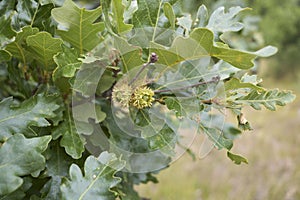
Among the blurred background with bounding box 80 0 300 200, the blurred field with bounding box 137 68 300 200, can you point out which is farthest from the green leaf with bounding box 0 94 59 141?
the blurred field with bounding box 137 68 300 200

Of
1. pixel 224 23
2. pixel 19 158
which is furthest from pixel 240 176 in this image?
pixel 19 158

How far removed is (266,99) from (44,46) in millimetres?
358

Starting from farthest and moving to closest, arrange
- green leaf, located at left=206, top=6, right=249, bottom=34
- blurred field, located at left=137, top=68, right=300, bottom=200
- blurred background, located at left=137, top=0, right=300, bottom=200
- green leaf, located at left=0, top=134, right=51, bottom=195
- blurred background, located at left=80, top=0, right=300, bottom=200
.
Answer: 1. blurred field, located at left=137, top=68, right=300, bottom=200
2. blurred background, located at left=137, top=0, right=300, bottom=200
3. blurred background, located at left=80, top=0, right=300, bottom=200
4. green leaf, located at left=206, top=6, right=249, bottom=34
5. green leaf, located at left=0, top=134, right=51, bottom=195

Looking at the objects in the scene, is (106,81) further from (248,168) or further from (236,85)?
(248,168)

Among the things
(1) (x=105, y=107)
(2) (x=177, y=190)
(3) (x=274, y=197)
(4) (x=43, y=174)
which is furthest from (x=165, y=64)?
(3) (x=274, y=197)

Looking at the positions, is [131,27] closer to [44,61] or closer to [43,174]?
[44,61]

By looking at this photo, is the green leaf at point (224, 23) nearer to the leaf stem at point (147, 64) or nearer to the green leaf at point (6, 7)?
the leaf stem at point (147, 64)

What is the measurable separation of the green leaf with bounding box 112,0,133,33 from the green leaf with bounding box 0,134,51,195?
0.66ft

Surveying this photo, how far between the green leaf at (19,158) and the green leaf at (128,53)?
17 centimetres

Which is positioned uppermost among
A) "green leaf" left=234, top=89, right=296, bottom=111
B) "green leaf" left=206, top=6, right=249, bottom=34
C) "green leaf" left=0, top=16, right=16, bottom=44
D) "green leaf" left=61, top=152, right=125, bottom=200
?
"green leaf" left=0, top=16, right=16, bottom=44

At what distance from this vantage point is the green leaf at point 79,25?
25.0 inches

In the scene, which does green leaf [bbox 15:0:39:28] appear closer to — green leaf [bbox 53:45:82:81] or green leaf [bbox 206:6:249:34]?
green leaf [bbox 53:45:82:81]

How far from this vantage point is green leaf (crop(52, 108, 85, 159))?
2.24ft

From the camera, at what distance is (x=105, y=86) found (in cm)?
73
